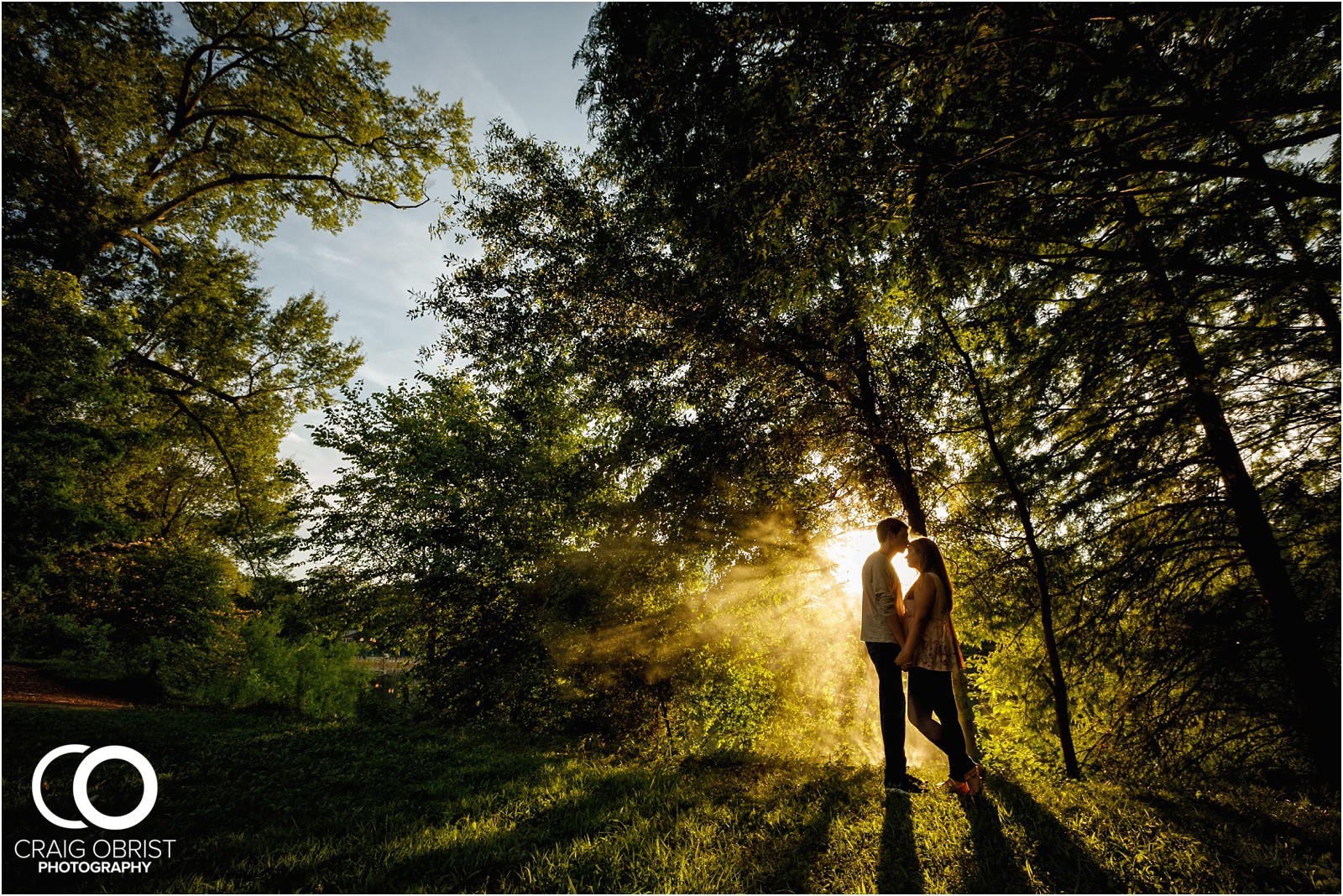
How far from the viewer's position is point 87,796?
4.20m

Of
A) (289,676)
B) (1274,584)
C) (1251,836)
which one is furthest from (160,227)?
(289,676)

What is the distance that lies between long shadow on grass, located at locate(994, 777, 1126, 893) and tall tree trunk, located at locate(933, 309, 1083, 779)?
3024mm

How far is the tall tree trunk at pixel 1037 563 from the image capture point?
6152 millimetres

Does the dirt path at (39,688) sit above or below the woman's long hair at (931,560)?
below

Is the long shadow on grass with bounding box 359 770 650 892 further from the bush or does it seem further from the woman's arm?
the bush

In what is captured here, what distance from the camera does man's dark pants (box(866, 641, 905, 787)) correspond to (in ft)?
13.8

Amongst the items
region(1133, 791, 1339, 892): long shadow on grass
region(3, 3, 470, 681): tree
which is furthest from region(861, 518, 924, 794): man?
region(3, 3, 470, 681): tree

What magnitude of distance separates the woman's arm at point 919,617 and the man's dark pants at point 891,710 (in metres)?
0.19

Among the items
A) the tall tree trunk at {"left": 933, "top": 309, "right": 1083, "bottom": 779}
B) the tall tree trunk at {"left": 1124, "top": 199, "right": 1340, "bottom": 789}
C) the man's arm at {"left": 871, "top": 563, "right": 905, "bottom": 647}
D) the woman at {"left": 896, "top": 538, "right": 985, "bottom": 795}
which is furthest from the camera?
the tall tree trunk at {"left": 933, "top": 309, "right": 1083, "bottom": 779}

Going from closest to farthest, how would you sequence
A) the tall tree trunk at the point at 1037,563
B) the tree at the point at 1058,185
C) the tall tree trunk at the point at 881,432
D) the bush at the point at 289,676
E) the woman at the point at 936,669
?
the tree at the point at 1058,185 → the woman at the point at 936,669 → the tall tree trunk at the point at 1037,563 → the tall tree trunk at the point at 881,432 → the bush at the point at 289,676

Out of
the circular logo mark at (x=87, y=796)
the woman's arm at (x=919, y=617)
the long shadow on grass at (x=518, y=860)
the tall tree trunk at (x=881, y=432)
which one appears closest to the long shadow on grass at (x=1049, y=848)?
the woman's arm at (x=919, y=617)

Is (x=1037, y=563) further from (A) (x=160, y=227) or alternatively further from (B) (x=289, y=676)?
(B) (x=289, y=676)

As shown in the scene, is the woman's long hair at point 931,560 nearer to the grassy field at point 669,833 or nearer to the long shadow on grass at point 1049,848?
the long shadow on grass at point 1049,848

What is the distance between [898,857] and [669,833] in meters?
1.53
